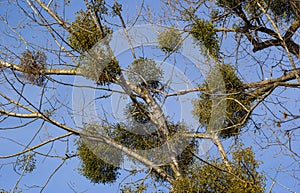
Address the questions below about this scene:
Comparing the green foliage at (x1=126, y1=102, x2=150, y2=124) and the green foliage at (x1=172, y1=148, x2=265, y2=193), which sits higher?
the green foliage at (x1=126, y1=102, x2=150, y2=124)

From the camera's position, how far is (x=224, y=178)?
13.0ft

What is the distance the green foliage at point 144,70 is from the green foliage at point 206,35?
396 millimetres

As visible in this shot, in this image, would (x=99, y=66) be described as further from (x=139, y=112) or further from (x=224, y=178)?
(x=224, y=178)

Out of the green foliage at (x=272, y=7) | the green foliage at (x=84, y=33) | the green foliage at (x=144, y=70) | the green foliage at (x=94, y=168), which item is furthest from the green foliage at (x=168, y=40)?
the green foliage at (x=94, y=168)

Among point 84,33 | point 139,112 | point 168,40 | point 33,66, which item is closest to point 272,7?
point 168,40

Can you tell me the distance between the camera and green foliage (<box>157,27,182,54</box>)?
4734mm

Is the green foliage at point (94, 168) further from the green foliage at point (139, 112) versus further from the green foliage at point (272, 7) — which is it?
the green foliage at point (272, 7)

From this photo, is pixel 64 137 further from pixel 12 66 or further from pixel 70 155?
pixel 12 66

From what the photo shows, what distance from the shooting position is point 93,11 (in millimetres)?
4348

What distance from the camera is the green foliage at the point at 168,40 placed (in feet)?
15.5

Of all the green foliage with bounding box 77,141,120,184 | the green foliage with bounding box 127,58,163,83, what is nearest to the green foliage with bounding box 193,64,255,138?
the green foliage with bounding box 127,58,163,83

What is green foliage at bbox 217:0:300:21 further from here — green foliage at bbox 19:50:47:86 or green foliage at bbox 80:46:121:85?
green foliage at bbox 19:50:47:86

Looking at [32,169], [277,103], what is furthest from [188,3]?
[32,169]

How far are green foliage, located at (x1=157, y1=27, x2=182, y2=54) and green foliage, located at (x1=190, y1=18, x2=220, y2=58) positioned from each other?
0.34 m
